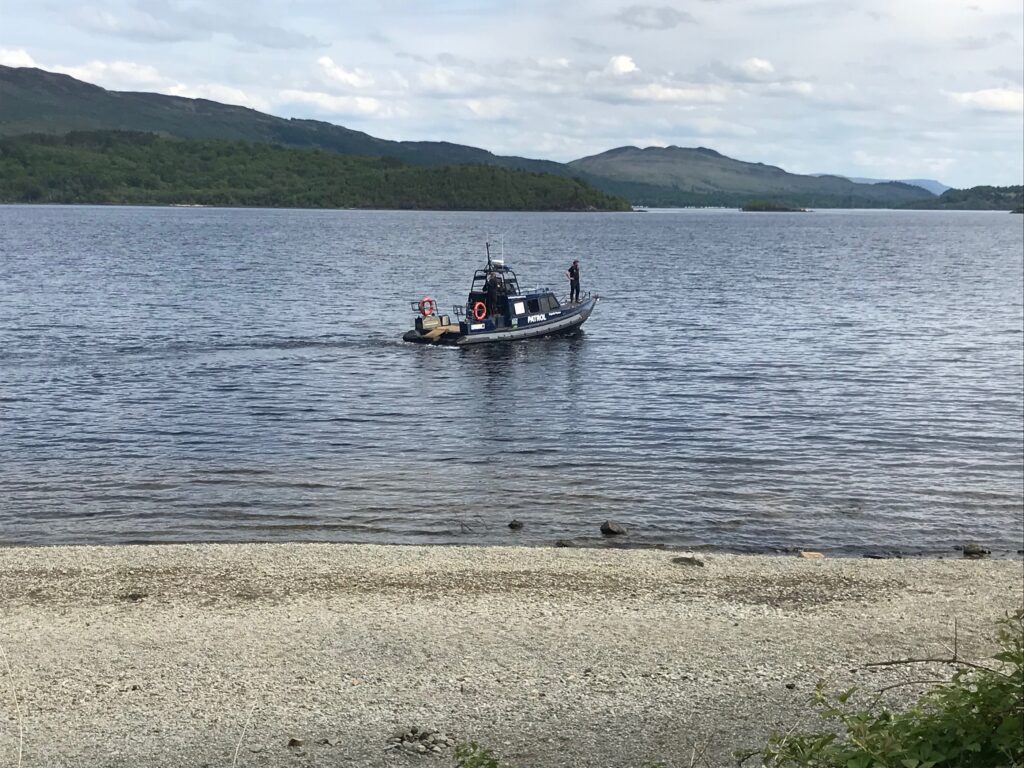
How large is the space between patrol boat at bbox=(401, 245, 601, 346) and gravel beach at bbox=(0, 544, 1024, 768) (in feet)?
96.7

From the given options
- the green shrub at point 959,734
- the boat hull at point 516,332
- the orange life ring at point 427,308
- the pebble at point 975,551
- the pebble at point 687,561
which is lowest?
the pebble at point 975,551

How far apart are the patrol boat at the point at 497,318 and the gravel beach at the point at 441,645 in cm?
2949

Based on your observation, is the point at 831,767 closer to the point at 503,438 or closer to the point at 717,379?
the point at 503,438

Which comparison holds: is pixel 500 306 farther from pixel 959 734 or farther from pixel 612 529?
pixel 959 734

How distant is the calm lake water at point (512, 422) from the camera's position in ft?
70.1

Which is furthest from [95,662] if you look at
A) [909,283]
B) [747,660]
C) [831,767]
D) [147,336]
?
[909,283]

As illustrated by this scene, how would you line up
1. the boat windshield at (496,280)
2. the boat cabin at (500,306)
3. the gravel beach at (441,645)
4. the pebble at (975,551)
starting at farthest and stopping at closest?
the boat cabin at (500,306) → the boat windshield at (496,280) → the pebble at (975,551) → the gravel beach at (441,645)

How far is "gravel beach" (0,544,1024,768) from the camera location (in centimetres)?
1107

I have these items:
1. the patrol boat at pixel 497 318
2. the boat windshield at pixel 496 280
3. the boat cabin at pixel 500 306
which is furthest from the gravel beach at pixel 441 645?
the boat cabin at pixel 500 306

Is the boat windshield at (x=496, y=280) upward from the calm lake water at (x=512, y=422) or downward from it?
upward

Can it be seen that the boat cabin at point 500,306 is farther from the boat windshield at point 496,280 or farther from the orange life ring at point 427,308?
the orange life ring at point 427,308

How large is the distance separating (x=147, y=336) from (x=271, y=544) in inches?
1315

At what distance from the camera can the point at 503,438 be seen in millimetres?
29500

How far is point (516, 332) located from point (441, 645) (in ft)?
118
